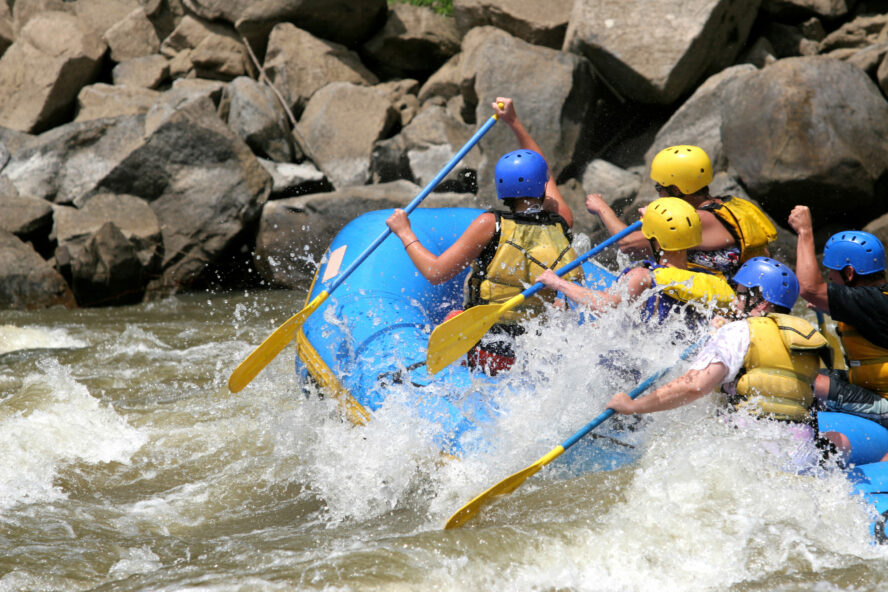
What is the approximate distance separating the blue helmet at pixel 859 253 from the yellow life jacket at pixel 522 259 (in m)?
1.12

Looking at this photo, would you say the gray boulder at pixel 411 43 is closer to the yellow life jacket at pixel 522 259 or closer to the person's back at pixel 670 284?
the yellow life jacket at pixel 522 259

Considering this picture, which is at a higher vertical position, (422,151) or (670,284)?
(670,284)

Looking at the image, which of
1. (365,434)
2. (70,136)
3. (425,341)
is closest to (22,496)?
(365,434)

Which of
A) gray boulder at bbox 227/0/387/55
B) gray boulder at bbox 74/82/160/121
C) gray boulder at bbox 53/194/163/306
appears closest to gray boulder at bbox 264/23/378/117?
gray boulder at bbox 227/0/387/55

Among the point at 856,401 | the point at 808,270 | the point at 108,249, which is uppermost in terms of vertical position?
the point at 808,270

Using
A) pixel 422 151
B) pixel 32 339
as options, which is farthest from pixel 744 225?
pixel 422 151

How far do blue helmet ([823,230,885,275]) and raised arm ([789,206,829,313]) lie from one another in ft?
0.32

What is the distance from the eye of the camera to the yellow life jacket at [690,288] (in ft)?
12.2

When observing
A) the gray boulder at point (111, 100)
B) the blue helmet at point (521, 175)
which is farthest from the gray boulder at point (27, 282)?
the blue helmet at point (521, 175)

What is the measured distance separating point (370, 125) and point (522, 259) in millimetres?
6716

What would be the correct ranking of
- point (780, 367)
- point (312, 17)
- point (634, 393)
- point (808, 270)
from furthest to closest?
point (312, 17)
point (808, 270)
point (634, 393)
point (780, 367)

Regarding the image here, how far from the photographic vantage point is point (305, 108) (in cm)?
1118

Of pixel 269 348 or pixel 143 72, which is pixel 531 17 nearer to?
pixel 143 72

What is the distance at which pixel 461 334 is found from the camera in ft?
13.1
